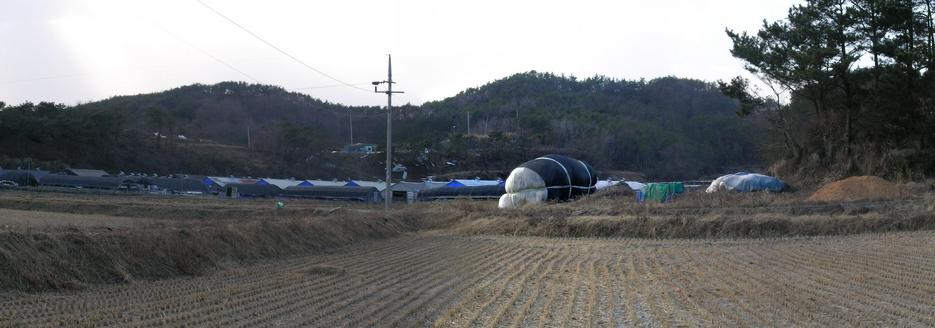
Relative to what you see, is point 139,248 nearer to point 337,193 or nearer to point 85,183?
point 337,193

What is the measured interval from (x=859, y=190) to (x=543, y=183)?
12.9m

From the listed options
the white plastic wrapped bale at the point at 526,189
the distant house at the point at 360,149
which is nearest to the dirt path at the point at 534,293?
the white plastic wrapped bale at the point at 526,189

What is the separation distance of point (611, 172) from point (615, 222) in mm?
66330

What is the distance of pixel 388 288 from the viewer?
1155cm

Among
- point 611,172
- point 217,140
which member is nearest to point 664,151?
point 611,172

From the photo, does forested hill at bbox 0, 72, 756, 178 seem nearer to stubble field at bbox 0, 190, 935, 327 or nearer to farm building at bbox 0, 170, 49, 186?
farm building at bbox 0, 170, 49, 186

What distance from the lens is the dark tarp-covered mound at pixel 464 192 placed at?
5022 centimetres

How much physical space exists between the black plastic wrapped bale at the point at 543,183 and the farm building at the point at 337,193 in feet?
57.7

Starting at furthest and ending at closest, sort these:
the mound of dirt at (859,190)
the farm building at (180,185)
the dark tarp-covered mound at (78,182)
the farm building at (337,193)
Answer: the farm building at (180,185), the dark tarp-covered mound at (78,182), the farm building at (337,193), the mound of dirt at (859,190)

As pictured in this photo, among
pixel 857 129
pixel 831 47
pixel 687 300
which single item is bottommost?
pixel 687 300

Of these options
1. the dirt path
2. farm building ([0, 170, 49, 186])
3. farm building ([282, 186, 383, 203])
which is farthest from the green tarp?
farm building ([0, 170, 49, 186])

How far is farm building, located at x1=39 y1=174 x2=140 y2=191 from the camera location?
53.3 meters

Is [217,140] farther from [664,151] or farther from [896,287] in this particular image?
[896,287]

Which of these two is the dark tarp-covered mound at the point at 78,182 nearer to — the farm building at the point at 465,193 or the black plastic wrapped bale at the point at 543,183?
the farm building at the point at 465,193
